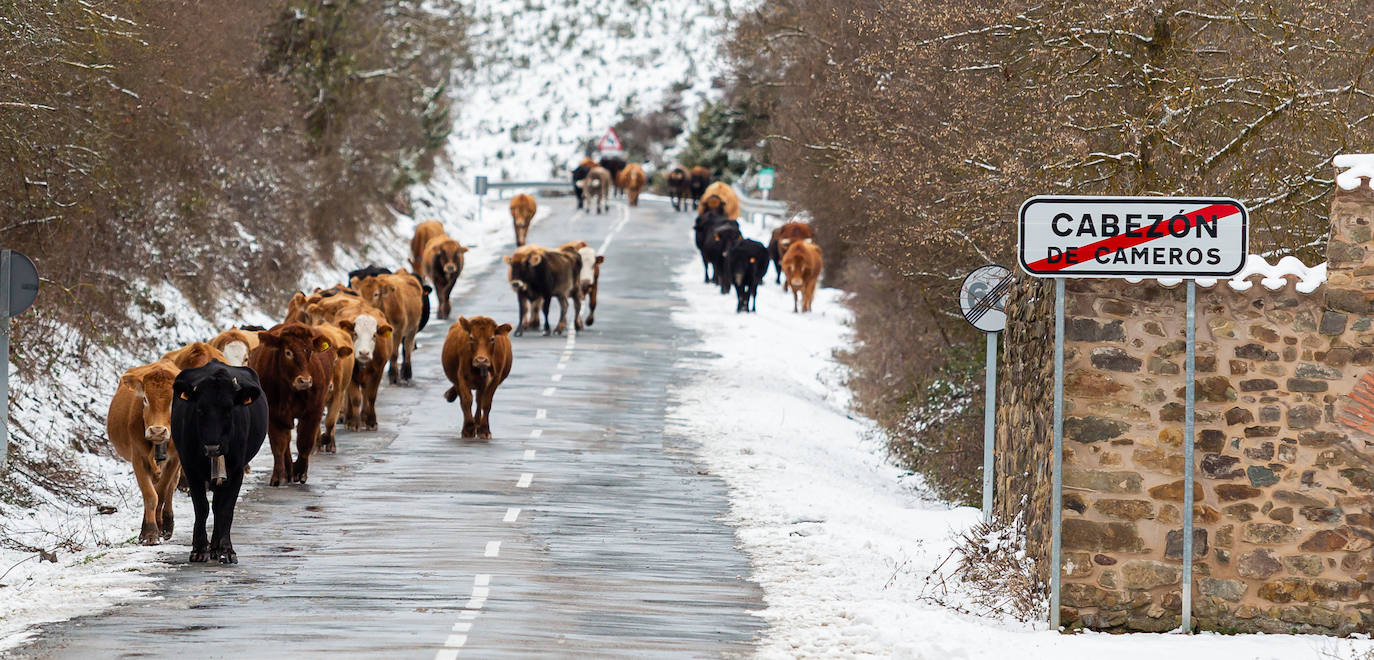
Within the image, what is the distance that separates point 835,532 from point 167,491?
5832 mm

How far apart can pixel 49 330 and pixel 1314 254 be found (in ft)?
48.4

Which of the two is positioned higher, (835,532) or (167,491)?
(167,491)

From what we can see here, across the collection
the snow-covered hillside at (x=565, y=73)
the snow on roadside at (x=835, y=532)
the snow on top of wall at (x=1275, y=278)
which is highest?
the snow-covered hillside at (x=565, y=73)

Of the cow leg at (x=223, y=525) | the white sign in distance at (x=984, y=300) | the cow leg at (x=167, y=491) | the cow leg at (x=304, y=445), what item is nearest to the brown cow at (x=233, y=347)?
Answer: the cow leg at (x=304, y=445)

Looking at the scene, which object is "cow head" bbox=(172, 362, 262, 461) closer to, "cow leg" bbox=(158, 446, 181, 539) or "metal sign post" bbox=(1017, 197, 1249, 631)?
"cow leg" bbox=(158, 446, 181, 539)

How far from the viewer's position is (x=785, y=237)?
48125mm

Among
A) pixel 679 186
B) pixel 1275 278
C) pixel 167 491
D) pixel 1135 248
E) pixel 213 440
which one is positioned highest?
pixel 679 186

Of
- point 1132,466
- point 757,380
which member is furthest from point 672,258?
point 1132,466

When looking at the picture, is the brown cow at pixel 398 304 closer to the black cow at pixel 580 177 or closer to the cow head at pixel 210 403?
the cow head at pixel 210 403

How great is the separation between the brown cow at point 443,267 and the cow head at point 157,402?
2291cm

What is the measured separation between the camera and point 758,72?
44.5 metres

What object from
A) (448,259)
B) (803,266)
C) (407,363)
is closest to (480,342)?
(407,363)

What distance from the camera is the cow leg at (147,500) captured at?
15.3 m

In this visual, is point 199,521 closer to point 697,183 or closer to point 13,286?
point 13,286
